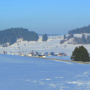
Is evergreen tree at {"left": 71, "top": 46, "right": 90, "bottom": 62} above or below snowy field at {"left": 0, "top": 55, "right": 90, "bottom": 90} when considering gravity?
above

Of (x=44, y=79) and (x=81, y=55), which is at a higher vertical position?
(x=81, y=55)

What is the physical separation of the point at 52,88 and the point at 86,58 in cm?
3141

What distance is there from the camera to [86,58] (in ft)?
149

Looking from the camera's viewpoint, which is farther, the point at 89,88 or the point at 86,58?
the point at 86,58

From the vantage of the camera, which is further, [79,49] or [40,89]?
[79,49]

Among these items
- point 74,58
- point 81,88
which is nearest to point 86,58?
point 74,58

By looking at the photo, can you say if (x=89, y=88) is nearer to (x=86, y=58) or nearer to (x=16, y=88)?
(x=16, y=88)

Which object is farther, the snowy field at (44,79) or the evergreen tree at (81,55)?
the evergreen tree at (81,55)

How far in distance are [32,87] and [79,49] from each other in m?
32.4

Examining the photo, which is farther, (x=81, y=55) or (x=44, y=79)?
(x=81, y=55)

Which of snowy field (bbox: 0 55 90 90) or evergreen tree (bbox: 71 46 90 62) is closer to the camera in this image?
snowy field (bbox: 0 55 90 90)

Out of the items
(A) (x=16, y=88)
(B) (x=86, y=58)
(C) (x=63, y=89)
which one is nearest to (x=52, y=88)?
(C) (x=63, y=89)

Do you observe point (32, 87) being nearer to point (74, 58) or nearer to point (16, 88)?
point (16, 88)

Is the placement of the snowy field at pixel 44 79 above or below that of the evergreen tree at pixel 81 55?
below
